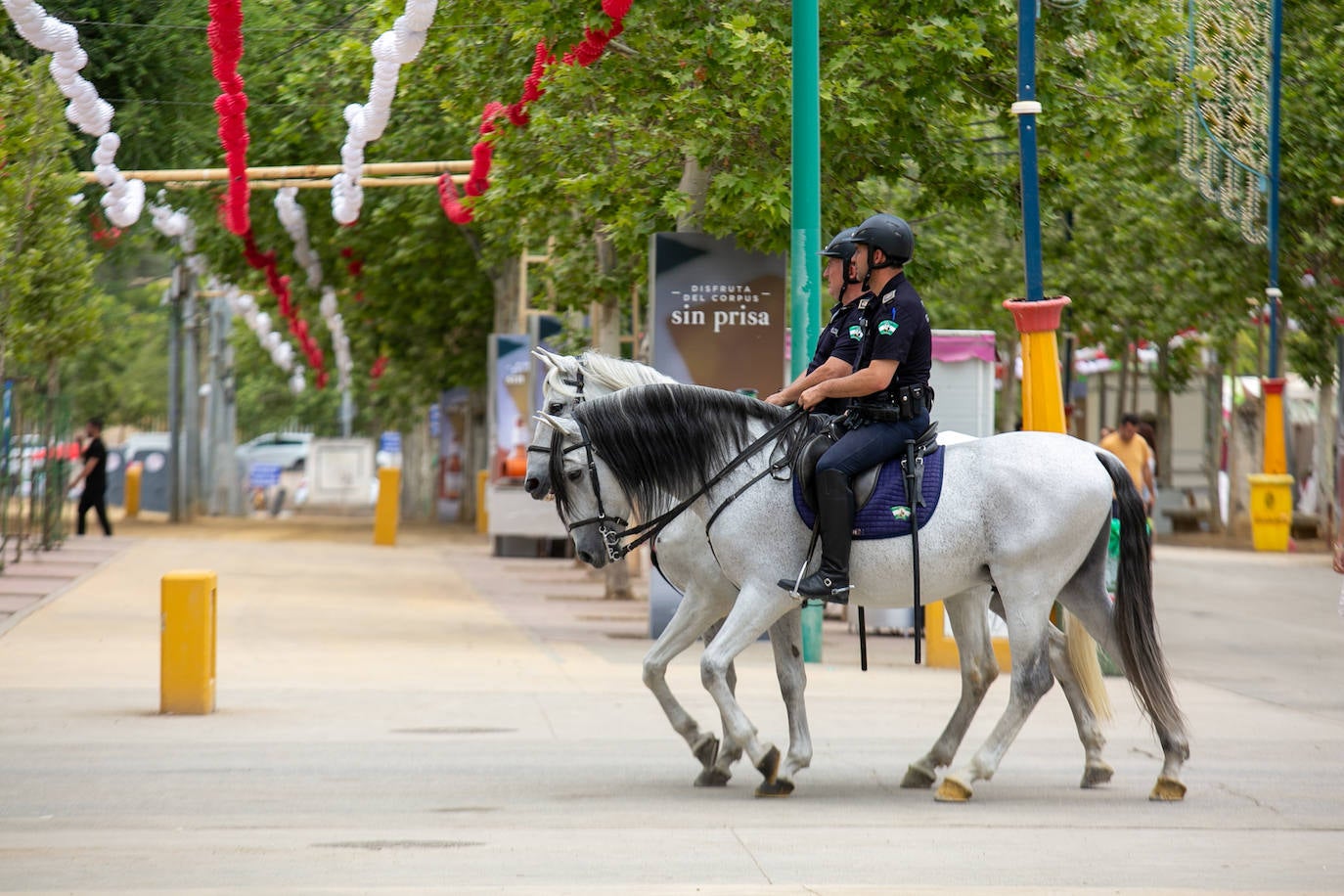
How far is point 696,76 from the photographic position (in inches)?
630

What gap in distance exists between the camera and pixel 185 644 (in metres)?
11.7

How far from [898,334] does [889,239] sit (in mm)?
470

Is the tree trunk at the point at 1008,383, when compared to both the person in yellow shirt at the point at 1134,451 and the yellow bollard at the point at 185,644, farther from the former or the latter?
the yellow bollard at the point at 185,644

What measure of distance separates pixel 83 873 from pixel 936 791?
3.90 m

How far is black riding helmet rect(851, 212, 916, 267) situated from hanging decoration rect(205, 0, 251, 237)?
6641 millimetres

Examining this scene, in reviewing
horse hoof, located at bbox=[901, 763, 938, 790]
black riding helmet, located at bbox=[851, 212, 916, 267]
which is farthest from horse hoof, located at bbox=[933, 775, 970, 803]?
black riding helmet, located at bbox=[851, 212, 916, 267]

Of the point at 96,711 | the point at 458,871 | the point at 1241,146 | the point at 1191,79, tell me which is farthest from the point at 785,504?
the point at 1241,146

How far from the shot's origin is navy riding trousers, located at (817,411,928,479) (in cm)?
870

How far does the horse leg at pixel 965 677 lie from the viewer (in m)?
9.26

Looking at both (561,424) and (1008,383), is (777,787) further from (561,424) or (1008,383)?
(1008,383)

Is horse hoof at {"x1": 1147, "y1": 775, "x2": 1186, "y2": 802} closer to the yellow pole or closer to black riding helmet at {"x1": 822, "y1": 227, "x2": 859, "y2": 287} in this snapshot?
black riding helmet at {"x1": 822, "y1": 227, "x2": 859, "y2": 287}

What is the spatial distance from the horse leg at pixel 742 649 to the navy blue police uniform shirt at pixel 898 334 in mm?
1053

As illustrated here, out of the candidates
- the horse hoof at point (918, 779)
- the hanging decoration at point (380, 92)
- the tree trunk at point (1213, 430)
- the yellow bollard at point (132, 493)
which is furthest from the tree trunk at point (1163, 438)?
the horse hoof at point (918, 779)

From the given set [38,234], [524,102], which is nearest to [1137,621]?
[524,102]
